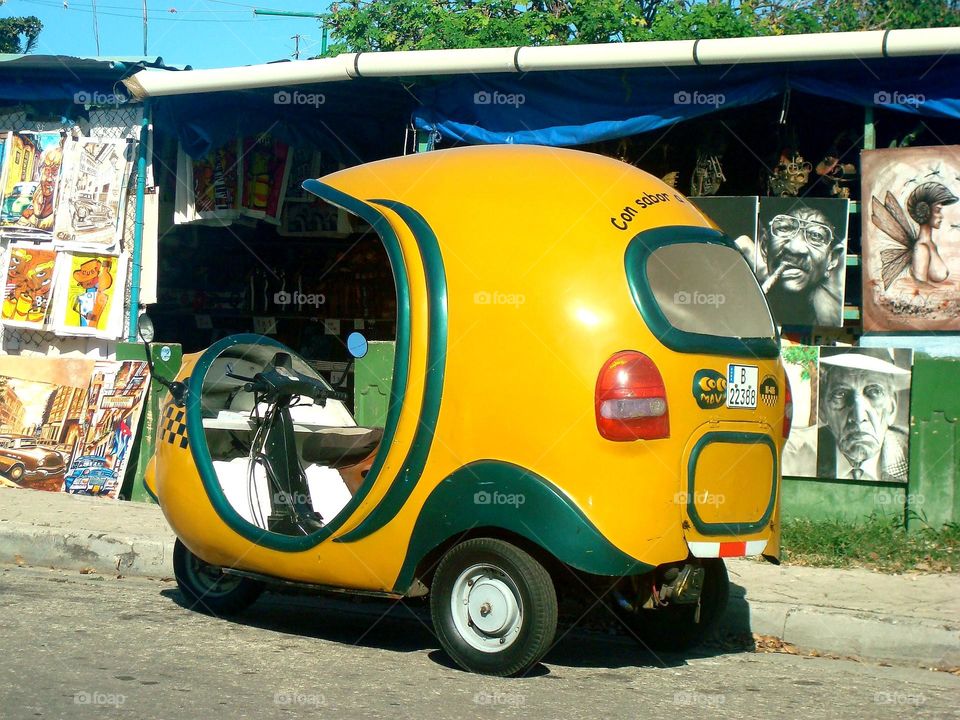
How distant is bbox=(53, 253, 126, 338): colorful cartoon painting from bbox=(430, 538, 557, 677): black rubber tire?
6.28 metres

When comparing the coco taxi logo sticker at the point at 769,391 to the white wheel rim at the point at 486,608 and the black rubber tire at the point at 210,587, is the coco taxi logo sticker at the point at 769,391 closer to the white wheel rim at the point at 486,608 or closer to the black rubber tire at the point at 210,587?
the white wheel rim at the point at 486,608

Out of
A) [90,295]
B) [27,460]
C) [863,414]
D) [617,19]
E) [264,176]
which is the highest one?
[617,19]

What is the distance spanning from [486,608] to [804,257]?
4.82 meters

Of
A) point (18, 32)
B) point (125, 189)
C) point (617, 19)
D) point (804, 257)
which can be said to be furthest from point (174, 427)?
point (18, 32)

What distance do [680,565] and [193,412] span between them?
2.47 m

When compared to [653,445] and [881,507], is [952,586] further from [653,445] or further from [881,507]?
[653,445]

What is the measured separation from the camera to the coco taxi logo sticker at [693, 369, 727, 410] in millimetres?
4930

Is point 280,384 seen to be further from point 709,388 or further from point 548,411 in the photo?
point 709,388

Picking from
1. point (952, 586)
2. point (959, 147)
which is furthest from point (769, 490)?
point (959, 147)

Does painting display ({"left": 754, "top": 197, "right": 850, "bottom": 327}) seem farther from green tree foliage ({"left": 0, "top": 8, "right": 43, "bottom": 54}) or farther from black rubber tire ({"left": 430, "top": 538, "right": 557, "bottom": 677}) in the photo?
green tree foliage ({"left": 0, "top": 8, "right": 43, "bottom": 54})

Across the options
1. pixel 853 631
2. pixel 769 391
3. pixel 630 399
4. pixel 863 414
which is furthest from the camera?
pixel 863 414

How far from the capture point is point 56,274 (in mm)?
10688

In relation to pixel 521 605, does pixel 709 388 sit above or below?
above

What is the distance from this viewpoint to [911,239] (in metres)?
8.57
